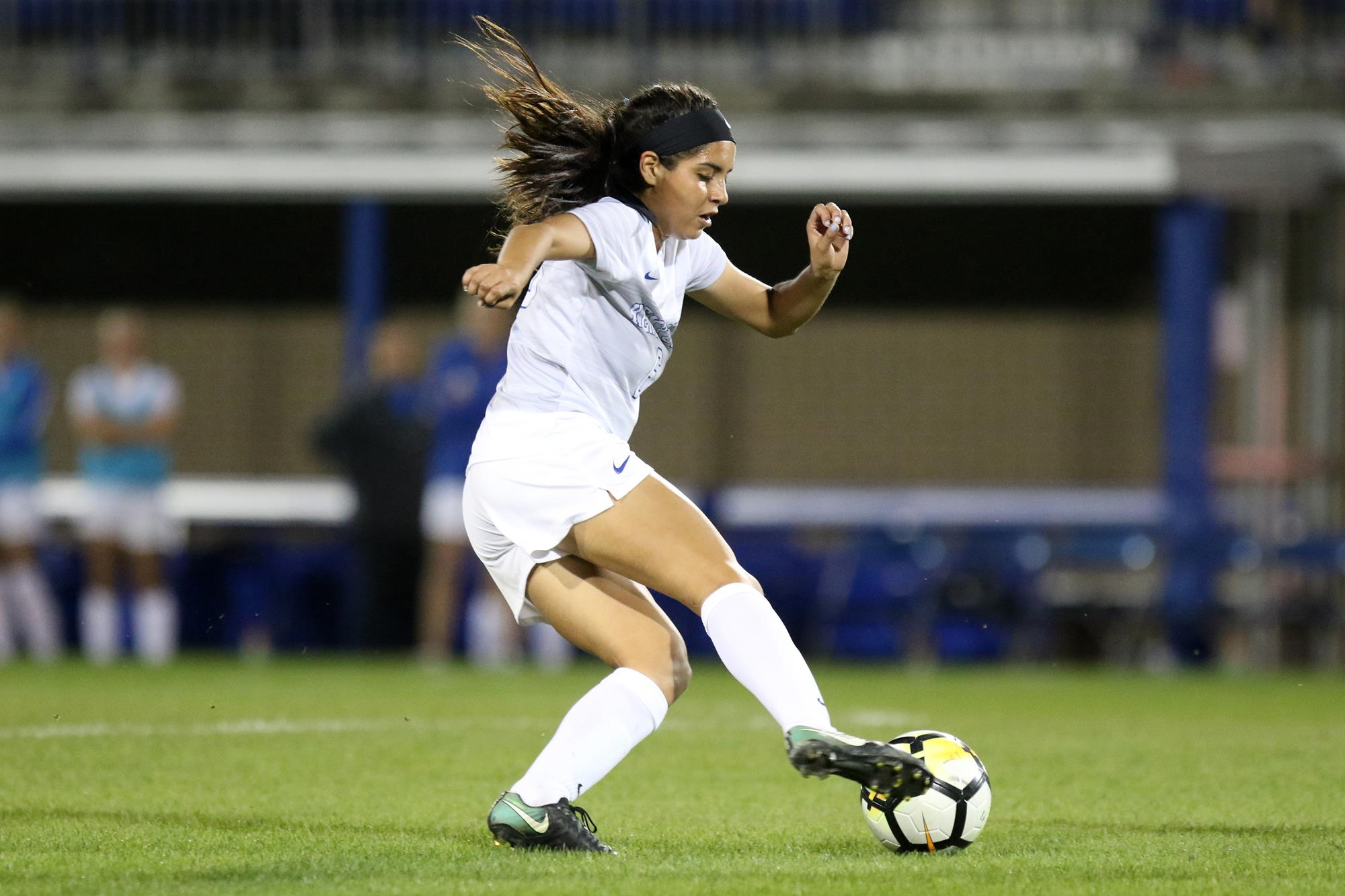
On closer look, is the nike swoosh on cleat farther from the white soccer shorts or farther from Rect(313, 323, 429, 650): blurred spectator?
Rect(313, 323, 429, 650): blurred spectator

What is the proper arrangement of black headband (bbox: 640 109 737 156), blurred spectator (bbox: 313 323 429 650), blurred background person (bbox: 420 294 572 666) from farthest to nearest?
blurred spectator (bbox: 313 323 429 650) → blurred background person (bbox: 420 294 572 666) → black headband (bbox: 640 109 737 156)

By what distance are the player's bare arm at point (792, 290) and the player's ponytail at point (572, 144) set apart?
0.43m

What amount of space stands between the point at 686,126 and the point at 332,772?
2.95 m

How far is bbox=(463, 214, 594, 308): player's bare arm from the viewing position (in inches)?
165

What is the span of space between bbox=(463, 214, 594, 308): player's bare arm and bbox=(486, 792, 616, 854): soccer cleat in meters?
1.29

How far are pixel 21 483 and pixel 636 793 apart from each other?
8.12 m

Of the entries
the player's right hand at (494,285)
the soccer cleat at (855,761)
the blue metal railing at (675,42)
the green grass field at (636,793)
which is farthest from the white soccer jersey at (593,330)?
the blue metal railing at (675,42)

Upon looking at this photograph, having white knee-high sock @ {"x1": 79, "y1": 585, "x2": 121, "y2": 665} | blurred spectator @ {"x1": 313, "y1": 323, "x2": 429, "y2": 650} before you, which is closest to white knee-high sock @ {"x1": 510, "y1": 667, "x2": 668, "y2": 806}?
blurred spectator @ {"x1": 313, "y1": 323, "x2": 429, "y2": 650}

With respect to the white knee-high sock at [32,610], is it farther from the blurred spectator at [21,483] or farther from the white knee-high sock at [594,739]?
the white knee-high sock at [594,739]

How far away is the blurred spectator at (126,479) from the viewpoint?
1302 cm

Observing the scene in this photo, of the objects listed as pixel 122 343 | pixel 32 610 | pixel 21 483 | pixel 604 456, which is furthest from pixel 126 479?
pixel 604 456

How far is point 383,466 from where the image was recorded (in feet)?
44.9

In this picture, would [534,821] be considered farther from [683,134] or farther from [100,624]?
[100,624]

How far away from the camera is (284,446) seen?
17.3 m
